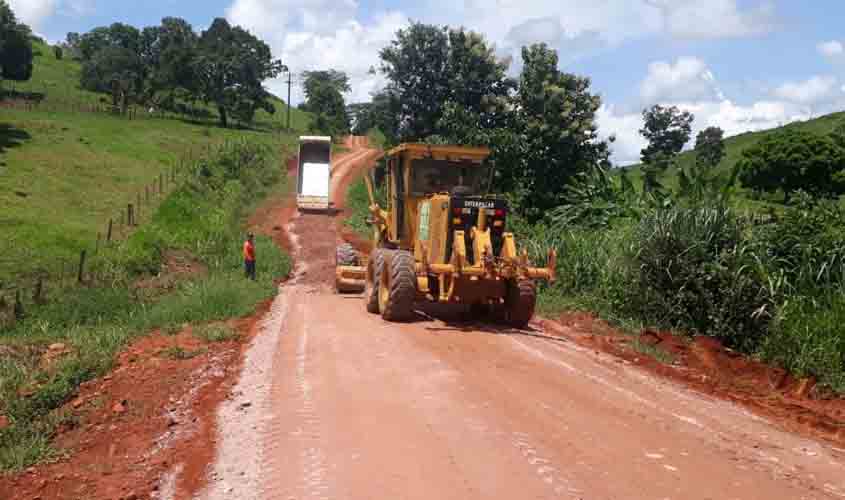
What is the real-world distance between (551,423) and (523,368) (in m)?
2.27

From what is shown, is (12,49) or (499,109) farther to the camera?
(12,49)

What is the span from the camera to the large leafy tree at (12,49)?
56.8 metres

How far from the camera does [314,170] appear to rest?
3462 centimetres

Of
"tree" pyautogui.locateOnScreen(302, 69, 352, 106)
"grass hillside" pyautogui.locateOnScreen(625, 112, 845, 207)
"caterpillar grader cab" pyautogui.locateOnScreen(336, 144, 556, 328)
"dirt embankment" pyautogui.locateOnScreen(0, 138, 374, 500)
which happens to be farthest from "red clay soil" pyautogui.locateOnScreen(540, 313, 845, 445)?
"tree" pyautogui.locateOnScreen(302, 69, 352, 106)

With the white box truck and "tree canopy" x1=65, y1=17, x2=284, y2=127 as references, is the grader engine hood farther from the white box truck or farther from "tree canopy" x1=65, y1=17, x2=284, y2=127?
"tree canopy" x1=65, y1=17, x2=284, y2=127

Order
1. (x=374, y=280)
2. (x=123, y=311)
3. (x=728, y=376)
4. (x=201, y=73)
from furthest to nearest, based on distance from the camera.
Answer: (x=201, y=73) → (x=123, y=311) → (x=374, y=280) → (x=728, y=376)

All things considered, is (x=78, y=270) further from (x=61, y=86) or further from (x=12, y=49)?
(x=61, y=86)

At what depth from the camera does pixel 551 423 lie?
6.95m

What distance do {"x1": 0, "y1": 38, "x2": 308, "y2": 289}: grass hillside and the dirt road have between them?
12.1m

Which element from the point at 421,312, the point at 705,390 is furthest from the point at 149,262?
the point at 705,390

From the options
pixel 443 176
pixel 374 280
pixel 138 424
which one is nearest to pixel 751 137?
pixel 443 176

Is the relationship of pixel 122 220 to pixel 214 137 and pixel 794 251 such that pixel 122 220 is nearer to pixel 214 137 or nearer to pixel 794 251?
pixel 794 251

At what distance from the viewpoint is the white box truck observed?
3362cm

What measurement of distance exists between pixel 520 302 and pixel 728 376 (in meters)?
3.23
